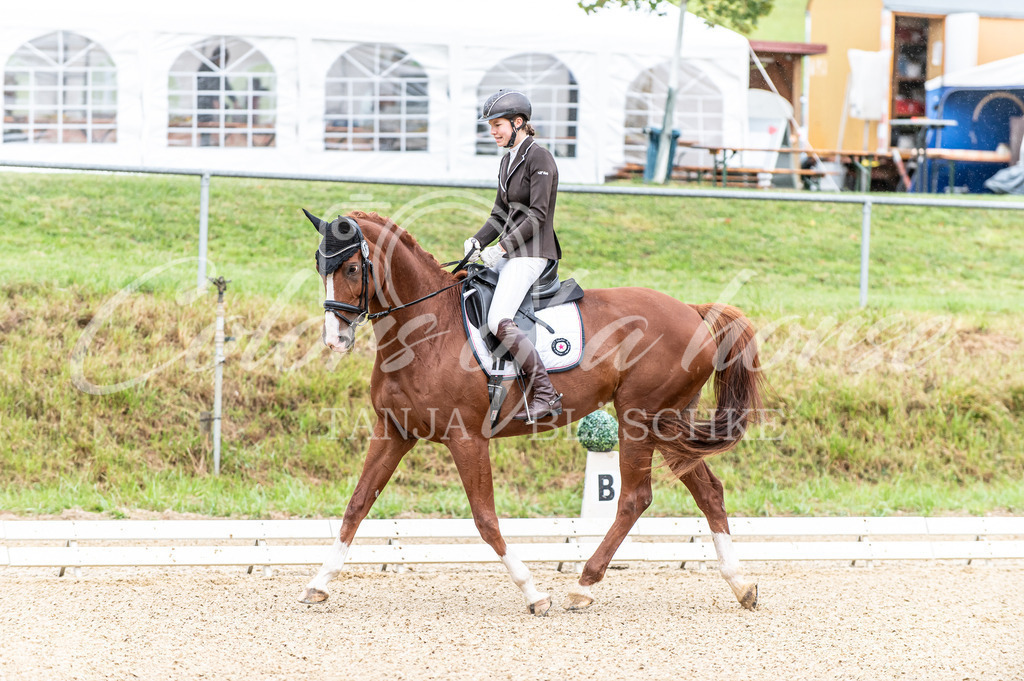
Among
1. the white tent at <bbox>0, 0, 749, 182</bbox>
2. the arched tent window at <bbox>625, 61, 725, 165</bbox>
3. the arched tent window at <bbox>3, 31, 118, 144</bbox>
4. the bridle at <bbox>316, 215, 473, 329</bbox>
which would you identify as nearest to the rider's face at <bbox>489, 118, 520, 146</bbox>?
the bridle at <bbox>316, 215, 473, 329</bbox>

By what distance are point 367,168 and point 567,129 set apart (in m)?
2.96

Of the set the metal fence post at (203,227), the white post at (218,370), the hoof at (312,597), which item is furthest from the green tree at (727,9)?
the hoof at (312,597)

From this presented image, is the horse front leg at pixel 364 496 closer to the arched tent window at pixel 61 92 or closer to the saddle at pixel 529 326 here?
the saddle at pixel 529 326

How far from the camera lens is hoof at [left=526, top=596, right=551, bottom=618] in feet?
16.7

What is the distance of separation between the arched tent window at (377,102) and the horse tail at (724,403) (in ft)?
28.7

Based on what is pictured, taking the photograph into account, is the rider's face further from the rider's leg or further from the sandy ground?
the sandy ground

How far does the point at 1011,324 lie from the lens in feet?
31.1

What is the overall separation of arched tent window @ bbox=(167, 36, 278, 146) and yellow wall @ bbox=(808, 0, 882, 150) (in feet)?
36.4

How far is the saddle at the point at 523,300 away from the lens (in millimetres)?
5203

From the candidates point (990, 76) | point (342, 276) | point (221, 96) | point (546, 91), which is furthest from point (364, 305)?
point (990, 76)

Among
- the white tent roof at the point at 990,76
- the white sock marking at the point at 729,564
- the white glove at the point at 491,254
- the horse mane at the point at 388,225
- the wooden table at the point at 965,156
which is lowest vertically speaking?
the white sock marking at the point at 729,564

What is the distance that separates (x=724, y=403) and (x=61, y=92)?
10425 millimetres

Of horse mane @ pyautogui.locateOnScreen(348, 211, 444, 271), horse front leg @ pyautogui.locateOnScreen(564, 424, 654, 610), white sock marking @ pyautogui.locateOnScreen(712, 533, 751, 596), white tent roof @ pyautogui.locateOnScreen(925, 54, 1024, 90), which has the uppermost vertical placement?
white tent roof @ pyautogui.locateOnScreen(925, 54, 1024, 90)

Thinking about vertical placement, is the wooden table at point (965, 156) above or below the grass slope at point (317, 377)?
above
